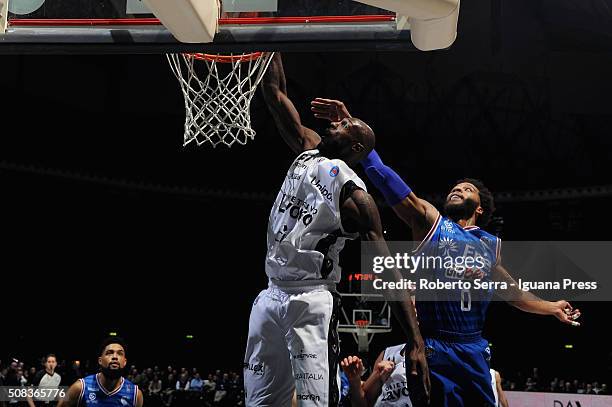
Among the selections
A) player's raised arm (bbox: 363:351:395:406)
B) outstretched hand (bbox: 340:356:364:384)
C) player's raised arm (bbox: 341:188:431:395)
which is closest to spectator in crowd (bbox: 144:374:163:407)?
player's raised arm (bbox: 363:351:395:406)

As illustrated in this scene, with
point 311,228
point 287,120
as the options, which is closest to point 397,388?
point 311,228

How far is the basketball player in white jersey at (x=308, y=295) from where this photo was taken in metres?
3.60

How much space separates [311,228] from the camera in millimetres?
3744

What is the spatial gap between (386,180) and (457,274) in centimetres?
67

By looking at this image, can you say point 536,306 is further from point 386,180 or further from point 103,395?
point 103,395

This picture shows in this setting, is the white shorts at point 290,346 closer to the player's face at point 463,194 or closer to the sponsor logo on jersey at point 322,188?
the sponsor logo on jersey at point 322,188

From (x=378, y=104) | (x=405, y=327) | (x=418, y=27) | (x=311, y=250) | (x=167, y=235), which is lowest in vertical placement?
(x=405, y=327)

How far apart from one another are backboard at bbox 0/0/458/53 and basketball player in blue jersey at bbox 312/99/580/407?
1.24ft

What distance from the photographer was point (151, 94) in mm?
16156

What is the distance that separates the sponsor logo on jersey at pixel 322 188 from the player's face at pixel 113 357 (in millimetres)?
3195

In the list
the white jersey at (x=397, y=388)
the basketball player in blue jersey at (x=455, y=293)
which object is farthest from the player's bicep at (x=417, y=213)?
the white jersey at (x=397, y=388)

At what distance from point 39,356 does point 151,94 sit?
7.09 metres

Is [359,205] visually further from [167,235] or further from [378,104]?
[167,235]

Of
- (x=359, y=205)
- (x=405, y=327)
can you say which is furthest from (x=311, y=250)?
(x=405, y=327)
